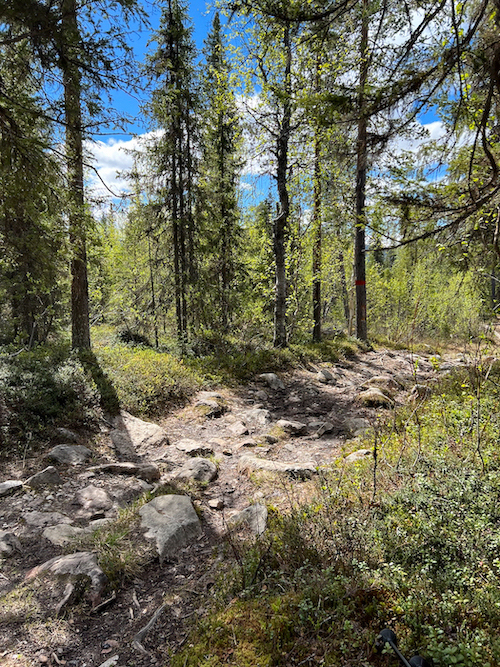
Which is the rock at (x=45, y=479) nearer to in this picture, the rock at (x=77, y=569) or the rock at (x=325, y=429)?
the rock at (x=77, y=569)

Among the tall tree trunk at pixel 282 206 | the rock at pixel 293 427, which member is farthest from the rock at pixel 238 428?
the tall tree trunk at pixel 282 206

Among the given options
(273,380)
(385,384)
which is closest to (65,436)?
(273,380)

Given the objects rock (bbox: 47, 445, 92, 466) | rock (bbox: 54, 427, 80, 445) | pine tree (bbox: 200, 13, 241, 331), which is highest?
pine tree (bbox: 200, 13, 241, 331)

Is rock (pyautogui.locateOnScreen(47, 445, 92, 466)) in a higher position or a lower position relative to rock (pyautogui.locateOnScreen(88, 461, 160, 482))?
higher

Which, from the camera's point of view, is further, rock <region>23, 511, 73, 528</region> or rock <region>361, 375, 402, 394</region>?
rock <region>361, 375, 402, 394</region>

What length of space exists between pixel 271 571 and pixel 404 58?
189 inches

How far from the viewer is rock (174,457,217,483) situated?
502cm

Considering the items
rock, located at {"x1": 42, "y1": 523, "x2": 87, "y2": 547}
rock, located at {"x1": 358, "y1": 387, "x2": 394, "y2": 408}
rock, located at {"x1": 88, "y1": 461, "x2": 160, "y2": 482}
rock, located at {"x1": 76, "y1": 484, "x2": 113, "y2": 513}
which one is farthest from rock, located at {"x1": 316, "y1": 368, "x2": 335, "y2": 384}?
rock, located at {"x1": 42, "y1": 523, "x2": 87, "y2": 547}

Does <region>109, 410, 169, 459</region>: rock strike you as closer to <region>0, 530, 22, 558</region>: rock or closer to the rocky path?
the rocky path

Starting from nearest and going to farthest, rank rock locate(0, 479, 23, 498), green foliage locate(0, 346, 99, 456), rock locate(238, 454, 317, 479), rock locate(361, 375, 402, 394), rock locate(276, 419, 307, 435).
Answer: rock locate(0, 479, 23, 498) → rock locate(238, 454, 317, 479) → green foliage locate(0, 346, 99, 456) → rock locate(276, 419, 307, 435) → rock locate(361, 375, 402, 394)

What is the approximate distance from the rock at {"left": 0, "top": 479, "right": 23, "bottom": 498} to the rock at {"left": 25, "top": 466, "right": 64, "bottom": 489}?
0.13 meters

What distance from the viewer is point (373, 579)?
2.30m

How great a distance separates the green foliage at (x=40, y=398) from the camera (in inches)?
216

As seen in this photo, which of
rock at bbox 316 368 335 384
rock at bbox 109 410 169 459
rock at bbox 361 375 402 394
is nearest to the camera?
rock at bbox 109 410 169 459
